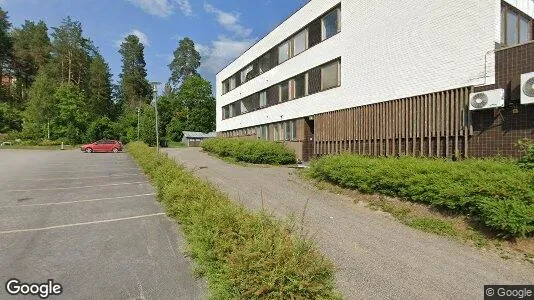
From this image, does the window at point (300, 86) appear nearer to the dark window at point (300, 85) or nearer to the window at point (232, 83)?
the dark window at point (300, 85)

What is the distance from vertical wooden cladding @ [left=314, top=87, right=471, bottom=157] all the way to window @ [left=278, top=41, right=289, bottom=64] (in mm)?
7153

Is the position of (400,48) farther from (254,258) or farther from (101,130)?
(101,130)

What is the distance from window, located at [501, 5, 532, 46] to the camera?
1010cm

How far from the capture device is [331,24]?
1738 cm

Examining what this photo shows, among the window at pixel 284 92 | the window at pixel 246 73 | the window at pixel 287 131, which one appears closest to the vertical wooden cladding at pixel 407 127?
the window at pixel 287 131

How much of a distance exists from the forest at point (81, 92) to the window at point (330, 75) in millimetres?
39357

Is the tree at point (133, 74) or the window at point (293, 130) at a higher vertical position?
the tree at point (133, 74)

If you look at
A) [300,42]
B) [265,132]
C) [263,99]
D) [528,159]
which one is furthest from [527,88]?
[263,99]

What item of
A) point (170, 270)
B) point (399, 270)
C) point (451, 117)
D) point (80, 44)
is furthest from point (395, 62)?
point (80, 44)

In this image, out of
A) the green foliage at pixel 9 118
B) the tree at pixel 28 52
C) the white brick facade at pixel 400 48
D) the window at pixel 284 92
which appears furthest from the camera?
the tree at pixel 28 52

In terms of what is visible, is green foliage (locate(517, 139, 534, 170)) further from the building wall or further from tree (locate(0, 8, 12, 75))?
tree (locate(0, 8, 12, 75))

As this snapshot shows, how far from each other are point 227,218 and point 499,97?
854 centimetres

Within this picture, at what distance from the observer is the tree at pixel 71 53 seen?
61.1 meters

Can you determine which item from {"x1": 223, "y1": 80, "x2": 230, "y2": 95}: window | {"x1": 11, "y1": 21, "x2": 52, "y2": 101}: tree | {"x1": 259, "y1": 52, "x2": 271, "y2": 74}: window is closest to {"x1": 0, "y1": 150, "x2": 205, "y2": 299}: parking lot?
{"x1": 259, "y1": 52, "x2": 271, "y2": 74}: window
